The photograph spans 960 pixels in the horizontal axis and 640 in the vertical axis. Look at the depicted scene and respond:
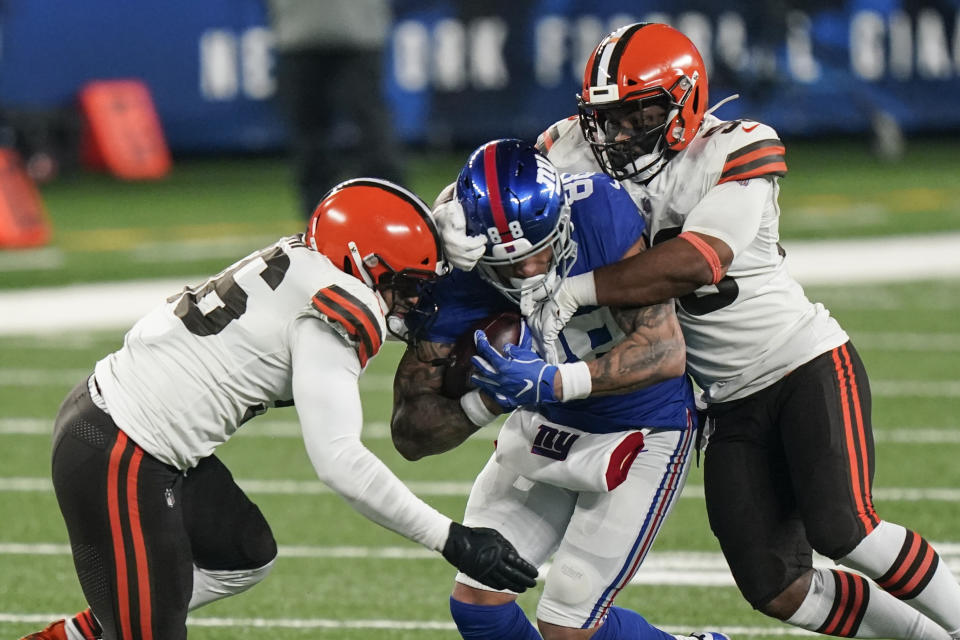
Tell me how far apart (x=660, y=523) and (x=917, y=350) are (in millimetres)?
4641

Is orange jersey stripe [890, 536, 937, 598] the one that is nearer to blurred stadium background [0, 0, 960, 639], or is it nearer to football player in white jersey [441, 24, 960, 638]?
football player in white jersey [441, 24, 960, 638]

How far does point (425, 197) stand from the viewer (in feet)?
42.8

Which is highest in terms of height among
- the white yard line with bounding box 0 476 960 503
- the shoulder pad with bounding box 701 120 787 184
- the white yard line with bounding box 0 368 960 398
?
the shoulder pad with bounding box 701 120 787 184

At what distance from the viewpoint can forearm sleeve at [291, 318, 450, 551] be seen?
3553 millimetres

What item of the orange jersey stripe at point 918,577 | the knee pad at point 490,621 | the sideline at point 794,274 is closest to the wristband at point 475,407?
the knee pad at point 490,621

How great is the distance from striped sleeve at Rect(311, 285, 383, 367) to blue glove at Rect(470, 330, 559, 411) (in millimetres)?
270

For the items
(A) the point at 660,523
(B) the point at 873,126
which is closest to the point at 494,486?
(A) the point at 660,523

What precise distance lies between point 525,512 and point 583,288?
64 cm

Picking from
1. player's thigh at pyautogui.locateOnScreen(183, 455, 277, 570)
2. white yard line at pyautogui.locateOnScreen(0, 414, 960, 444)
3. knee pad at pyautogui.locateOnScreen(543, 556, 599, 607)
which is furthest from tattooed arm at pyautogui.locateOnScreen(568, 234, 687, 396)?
white yard line at pyautogui.locateOnScreen(0, 414, 960, 444)

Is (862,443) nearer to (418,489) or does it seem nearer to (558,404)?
(558,404)

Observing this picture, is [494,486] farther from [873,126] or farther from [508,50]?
[873,126]

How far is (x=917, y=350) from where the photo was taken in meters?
8.35

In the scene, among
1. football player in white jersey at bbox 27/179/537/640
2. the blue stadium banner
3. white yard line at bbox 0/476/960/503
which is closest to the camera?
football player in white jersey at bbox 27/179/537/640

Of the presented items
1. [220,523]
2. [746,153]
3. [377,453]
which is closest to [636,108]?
[746,153]
